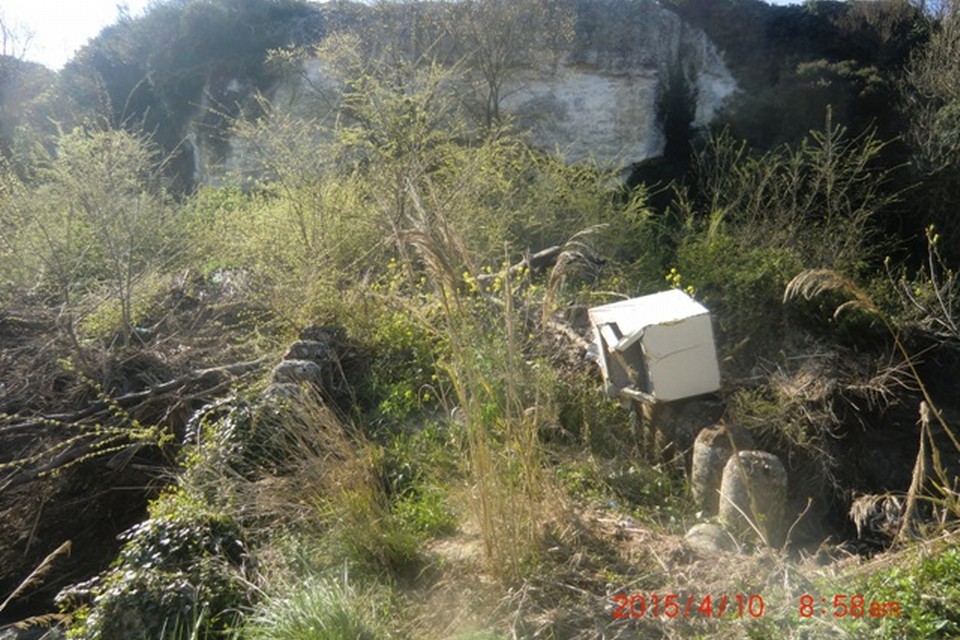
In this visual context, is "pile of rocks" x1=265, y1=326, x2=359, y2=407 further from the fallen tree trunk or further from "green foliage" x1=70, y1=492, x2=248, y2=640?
"green foliage" x1=70, y1=492, x2=248, y2=640

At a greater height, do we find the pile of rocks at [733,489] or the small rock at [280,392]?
the small rock at [280,392]

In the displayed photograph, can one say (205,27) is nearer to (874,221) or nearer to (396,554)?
(874,221)

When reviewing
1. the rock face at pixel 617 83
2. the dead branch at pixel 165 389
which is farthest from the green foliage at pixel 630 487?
the rock face at pixel 617 83

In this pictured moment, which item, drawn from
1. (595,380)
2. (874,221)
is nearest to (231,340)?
(595,380)

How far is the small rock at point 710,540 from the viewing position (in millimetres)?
3672

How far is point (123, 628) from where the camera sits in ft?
11.0

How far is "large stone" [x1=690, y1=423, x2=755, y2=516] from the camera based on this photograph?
4.77 metres

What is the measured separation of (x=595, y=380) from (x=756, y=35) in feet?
42.2

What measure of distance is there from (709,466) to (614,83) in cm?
1302
